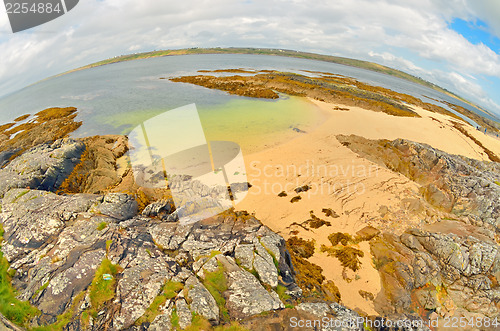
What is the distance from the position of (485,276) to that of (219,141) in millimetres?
19675

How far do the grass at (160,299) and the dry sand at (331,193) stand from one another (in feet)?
22.1

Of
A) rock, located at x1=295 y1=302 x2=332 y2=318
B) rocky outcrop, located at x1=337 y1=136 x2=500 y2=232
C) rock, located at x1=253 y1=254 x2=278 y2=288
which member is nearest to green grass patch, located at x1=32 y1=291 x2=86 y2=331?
rock, located at x1=253 y1=254 x2=278 y2=288

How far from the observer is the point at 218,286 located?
6.68m

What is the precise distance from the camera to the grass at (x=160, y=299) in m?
5.64

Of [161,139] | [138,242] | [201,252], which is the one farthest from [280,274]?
[161,139]

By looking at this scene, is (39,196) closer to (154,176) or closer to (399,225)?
(154,176)

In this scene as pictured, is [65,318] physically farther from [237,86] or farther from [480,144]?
[237,86]

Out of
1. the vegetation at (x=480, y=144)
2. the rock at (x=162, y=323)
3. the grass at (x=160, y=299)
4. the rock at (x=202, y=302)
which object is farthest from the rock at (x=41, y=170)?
the vegetation at (x=480, y=144)

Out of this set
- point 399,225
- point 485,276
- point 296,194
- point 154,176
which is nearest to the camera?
point 485,276

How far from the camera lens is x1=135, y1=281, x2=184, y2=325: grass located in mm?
5642

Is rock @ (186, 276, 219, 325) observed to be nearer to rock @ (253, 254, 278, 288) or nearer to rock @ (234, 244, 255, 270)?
rock @ (234, 244, 255, 270)

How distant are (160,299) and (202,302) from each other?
1214mm

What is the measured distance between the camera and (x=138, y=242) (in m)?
7.93

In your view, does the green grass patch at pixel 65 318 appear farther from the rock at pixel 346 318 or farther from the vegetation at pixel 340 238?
the vegetation at pixel 340 238
